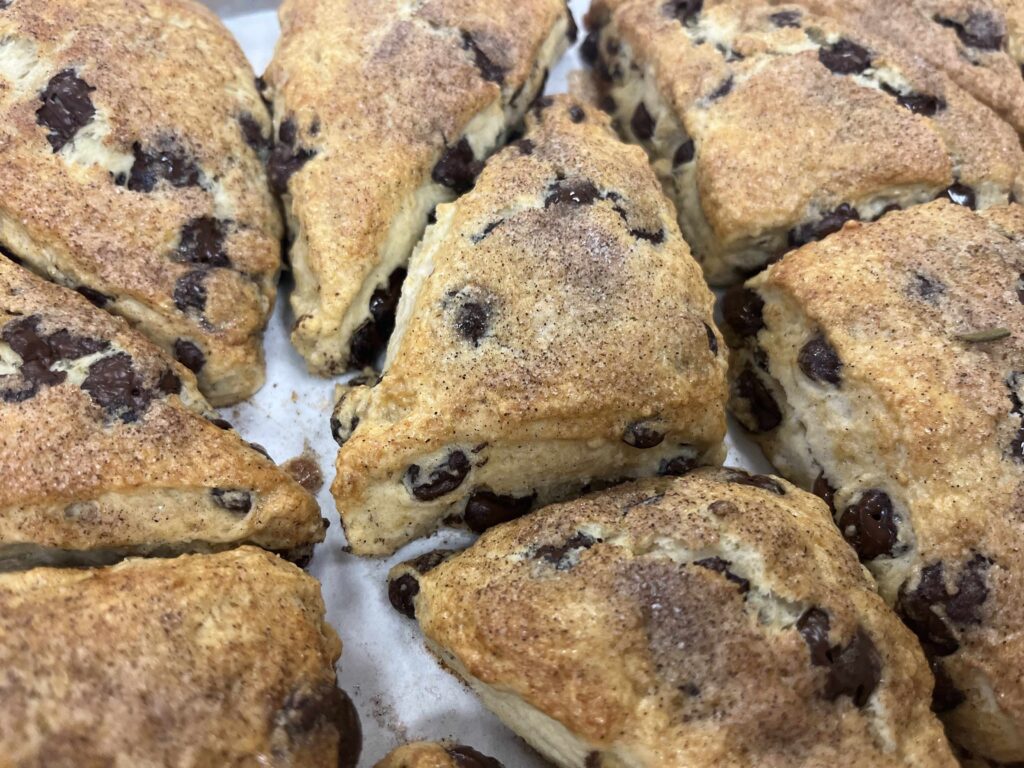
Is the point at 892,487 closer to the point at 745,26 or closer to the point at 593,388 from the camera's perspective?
the point at 593,388

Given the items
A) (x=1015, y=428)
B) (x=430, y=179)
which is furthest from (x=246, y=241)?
(x=1015, y=428)

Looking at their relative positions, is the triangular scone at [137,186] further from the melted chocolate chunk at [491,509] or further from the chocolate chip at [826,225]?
the chocolate chip at [826,225]

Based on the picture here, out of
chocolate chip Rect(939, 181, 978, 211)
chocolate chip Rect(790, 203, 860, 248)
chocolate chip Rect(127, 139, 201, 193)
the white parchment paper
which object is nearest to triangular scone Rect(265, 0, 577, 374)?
the white parchment paper

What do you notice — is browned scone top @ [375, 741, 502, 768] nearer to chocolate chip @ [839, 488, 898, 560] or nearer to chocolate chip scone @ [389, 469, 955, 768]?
chocolate chip scone @ [389, 469, 955, 768]

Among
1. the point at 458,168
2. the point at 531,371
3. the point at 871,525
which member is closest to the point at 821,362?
the point at 871,525

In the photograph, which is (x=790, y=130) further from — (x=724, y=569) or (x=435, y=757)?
(x=435, y=757)

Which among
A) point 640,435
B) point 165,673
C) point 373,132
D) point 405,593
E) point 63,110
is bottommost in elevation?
point 405,593
